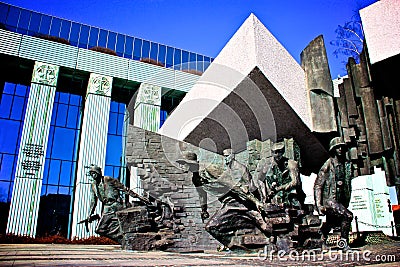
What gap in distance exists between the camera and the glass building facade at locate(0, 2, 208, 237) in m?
16.6

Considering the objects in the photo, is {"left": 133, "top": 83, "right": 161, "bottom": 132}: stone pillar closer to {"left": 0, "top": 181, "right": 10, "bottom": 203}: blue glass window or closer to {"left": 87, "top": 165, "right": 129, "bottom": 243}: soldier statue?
{"left": 0, "top": 181, "right": 10, "bottom": 203}: blue glass window

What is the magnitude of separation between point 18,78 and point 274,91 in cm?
1805

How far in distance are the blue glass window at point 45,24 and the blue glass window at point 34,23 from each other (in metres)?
0.20

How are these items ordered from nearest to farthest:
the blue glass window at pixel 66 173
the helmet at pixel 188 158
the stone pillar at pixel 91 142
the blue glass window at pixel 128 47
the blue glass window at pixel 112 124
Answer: the helmet at pixel 188 158, the stone pillar at pixel 91 142, the blue glass window at pixel 66 173, the blue glass window at pixel 112 124, the blue glass window at pixel 128 47

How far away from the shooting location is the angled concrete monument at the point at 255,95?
4523 millimetres

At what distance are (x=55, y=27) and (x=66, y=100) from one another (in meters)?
4.27

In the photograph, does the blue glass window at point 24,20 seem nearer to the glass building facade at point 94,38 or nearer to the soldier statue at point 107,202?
the glass building facade at point 94,38

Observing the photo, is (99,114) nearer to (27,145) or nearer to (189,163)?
(27,145)

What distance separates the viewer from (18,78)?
18.2 m

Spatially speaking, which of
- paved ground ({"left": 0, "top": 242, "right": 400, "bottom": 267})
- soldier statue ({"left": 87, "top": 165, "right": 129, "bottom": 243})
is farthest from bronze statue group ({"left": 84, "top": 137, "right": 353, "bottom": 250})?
soldier statue ({"left": 87, "top": 165, "right": 129, "bottom": 243})

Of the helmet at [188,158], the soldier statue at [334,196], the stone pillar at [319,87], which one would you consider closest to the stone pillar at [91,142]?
the helmet at [188,158]

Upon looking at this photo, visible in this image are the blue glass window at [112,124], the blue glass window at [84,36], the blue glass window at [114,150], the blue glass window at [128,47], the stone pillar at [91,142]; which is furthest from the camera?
the blue glass window at [128,47]

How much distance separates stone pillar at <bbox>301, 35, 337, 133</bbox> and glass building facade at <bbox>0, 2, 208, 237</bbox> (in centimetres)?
1355

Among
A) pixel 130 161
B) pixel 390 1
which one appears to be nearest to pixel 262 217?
pixel 390 1
